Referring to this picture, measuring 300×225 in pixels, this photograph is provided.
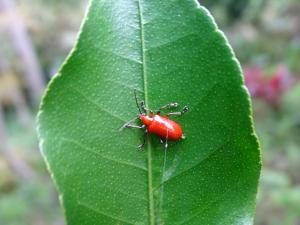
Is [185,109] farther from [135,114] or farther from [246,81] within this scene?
[246,81]

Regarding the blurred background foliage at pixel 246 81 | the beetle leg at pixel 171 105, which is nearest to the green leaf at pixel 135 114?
the beetle leg at pixel 171 105

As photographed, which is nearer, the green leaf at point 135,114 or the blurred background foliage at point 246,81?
the green leaf at point 135,114

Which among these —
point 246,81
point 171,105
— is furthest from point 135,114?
point 246,81

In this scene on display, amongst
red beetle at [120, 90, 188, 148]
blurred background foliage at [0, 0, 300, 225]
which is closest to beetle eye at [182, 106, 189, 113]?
red beetle at [120, 90, 188, 148]

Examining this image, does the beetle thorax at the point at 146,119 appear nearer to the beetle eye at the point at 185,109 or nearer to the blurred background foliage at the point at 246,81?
the beetle eye at the point at 185,109

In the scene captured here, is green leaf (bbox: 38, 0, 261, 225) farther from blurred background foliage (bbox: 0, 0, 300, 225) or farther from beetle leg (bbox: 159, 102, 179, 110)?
blurred background foliage (bbox: 0, 0, 300, 225)
